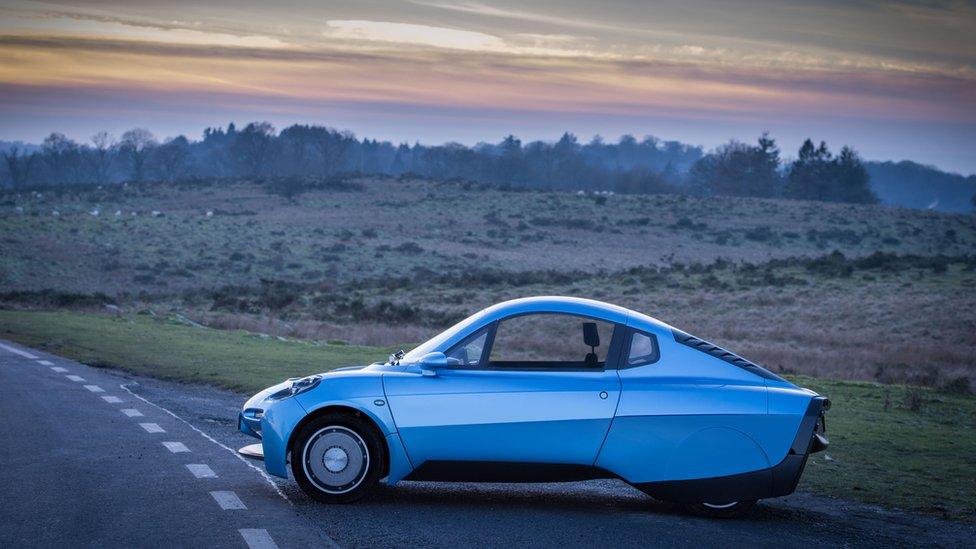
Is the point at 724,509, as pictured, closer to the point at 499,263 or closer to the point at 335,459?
the point at 335,459

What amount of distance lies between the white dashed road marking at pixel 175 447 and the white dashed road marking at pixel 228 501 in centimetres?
228

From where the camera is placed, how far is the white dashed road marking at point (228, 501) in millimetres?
8539

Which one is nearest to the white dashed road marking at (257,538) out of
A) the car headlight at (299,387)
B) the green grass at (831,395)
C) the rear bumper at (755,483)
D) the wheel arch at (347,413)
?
the wheel arch at (347,413)

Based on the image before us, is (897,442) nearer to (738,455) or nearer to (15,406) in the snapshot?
(738,455)

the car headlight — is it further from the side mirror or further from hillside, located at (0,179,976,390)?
hillside, located at (0,179,976,390)

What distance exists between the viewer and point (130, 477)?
9695 millimetres

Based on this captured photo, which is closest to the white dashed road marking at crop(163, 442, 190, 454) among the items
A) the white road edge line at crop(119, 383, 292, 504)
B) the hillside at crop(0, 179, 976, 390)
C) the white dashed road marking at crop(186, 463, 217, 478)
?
the white road edge line at crop(119, 383, 292, 504)

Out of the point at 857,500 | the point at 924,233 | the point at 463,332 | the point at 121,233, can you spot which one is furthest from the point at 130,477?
the point at 924,233

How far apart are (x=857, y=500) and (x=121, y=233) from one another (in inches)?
2889

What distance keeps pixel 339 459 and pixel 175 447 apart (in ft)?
10.9

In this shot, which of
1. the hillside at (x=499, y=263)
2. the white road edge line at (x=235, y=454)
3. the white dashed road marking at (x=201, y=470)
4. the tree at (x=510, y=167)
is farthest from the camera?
the tree at (x=510, y=167)

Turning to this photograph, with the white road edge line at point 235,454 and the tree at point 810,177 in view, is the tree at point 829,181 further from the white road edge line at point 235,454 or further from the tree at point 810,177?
the white road edge line at point 235,454

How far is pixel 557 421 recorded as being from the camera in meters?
8.64

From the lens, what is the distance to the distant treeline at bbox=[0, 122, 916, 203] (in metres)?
135
